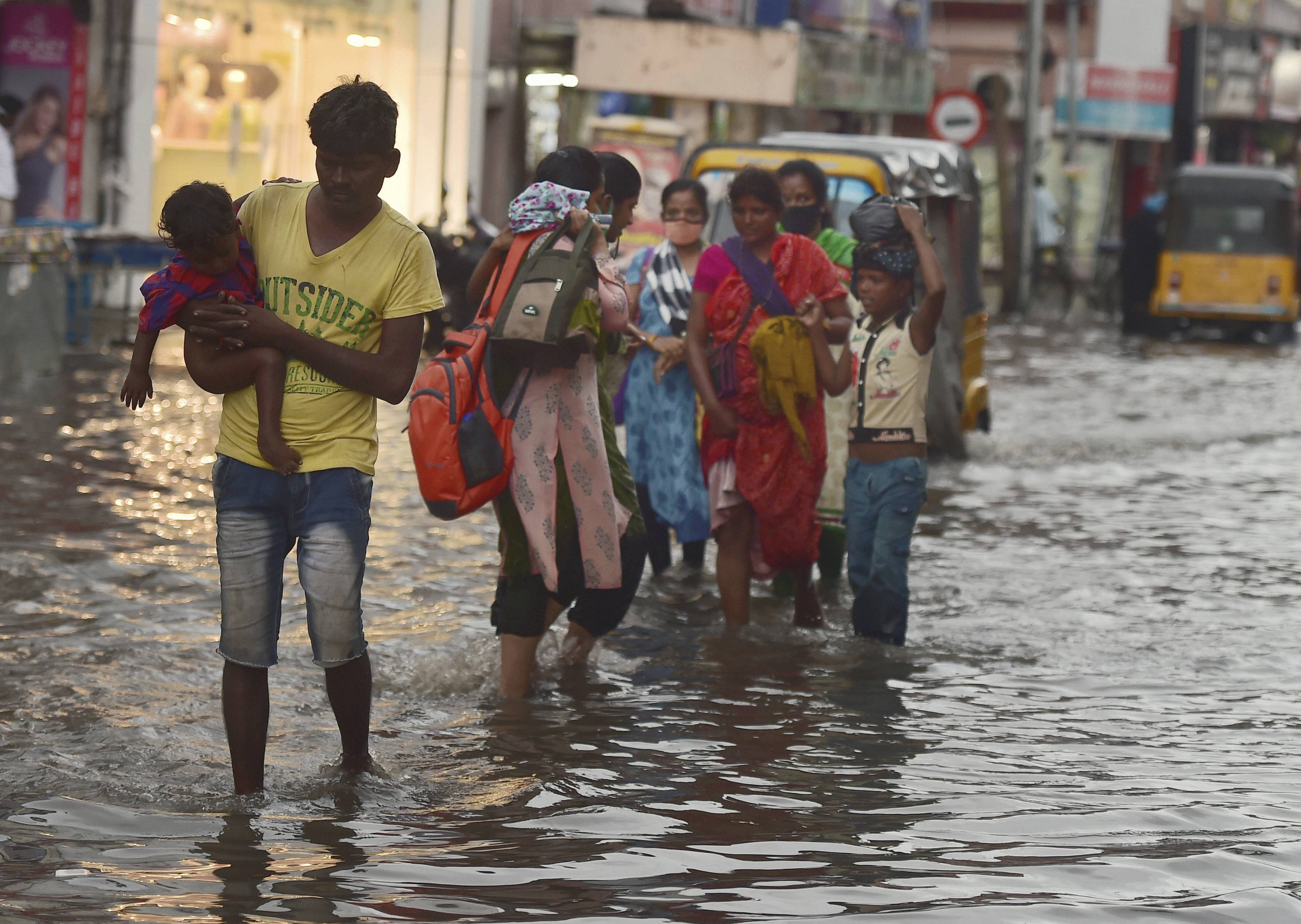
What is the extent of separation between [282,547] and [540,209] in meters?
1.65

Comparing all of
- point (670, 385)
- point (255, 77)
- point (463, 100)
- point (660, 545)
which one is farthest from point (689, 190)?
point (463, 100)

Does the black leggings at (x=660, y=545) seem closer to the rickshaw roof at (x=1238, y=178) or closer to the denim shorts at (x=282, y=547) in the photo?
the denim shorts at (x=282, y=547)

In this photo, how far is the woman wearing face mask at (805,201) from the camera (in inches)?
339

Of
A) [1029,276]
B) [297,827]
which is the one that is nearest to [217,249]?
[297,827]

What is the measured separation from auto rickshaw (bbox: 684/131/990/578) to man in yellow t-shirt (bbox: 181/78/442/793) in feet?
17.9

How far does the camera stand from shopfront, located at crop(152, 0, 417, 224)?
21922 mm

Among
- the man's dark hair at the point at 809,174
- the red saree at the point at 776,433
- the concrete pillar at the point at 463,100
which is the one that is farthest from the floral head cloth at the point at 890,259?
→ the concrete pillar at the point at 463,100

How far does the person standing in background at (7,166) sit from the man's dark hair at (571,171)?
9.20 m

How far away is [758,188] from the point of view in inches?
293

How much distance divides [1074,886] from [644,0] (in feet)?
83.1

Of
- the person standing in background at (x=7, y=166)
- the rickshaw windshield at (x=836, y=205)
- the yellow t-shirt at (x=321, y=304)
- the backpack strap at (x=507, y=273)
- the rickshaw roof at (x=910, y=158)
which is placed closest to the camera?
the yellow t-shirt at (x=321, y=304)

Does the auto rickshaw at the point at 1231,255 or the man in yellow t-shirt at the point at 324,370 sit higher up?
the auto rickshaw at the point at 1231,255

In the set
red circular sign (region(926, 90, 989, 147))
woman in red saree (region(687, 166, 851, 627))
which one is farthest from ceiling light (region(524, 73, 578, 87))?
woman in red saree (region(687, 166, 851, 627))

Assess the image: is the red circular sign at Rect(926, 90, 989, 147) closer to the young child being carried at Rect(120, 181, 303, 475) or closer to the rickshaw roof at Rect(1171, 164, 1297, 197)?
the rickshaw roof at Rect(1171, 164, 1297, 197)
